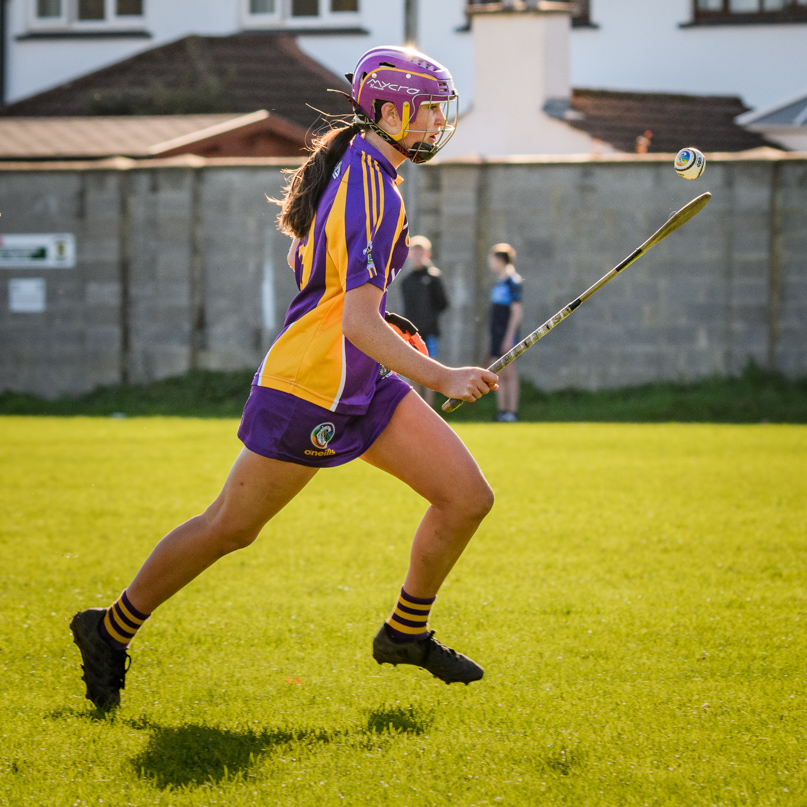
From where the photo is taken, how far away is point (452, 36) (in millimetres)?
26578

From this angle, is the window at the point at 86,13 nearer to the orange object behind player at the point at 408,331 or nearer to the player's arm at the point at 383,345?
the orange object behind player at the point at 408,331

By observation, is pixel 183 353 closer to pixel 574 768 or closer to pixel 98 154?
pixel 98 154

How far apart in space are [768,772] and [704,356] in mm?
13163

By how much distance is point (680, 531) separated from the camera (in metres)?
7.31

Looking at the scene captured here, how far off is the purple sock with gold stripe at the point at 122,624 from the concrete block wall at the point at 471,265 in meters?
12.5

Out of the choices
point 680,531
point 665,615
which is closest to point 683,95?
point 680,531

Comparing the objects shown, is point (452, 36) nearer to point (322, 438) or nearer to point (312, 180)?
point (312, 180)

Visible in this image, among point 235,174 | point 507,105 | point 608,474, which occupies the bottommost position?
point 608,474

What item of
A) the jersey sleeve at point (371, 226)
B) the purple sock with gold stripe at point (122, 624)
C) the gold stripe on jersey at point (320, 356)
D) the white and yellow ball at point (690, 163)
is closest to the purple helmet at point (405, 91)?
the jersey sleeve at point (371, 226)

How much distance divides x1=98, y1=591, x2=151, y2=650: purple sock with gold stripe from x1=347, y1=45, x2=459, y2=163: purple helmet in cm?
175

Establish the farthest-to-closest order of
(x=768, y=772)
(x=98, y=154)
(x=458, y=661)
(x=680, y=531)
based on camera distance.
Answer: (x=98, y=154) < (x=680, y=531) < (x=458, y=661) < (x=768, y=772)

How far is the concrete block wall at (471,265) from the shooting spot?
52.2 ft

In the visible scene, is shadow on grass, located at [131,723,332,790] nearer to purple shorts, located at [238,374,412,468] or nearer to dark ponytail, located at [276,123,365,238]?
purple shorts, located at [238,374,412,468]

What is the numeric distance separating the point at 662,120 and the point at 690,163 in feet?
68.5
